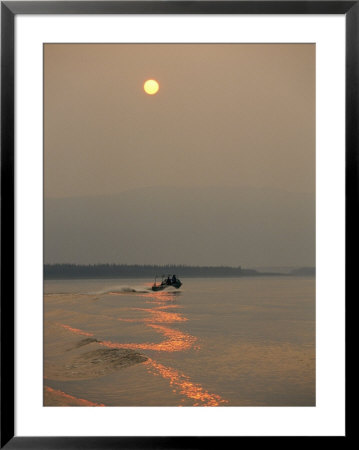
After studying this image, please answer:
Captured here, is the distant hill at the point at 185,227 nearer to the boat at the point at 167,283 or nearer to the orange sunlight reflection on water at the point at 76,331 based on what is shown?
the boat at the point at 167,283

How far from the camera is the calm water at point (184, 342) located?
1101 millimetres

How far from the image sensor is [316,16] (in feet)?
3.51

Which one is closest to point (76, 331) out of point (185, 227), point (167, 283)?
point (167, 283)

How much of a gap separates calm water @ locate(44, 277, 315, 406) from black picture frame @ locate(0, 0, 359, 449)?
0.09 m

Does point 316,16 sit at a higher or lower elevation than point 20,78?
higher

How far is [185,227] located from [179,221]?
0.03 metres

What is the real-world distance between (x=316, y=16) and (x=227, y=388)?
94 cm

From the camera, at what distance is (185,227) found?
3.90 ft

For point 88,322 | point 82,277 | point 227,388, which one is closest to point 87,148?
point 82,277

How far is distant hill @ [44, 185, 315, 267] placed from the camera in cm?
115

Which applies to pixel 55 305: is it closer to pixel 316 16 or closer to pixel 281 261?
pixel 281 261

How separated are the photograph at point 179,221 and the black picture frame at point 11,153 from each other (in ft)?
0.31

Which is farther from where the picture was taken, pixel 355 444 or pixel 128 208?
pixel 128 208

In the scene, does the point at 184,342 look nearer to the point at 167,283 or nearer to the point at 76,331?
the point at 167,283
